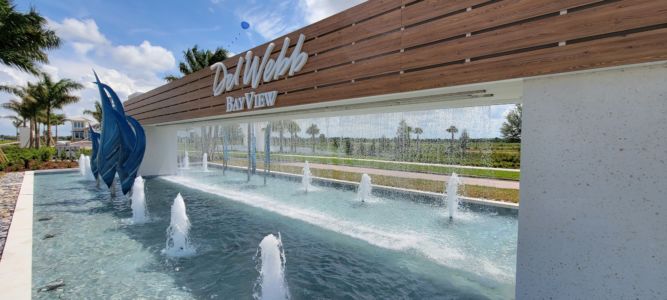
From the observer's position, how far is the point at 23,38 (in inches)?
569

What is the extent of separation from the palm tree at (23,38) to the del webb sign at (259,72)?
11345mm

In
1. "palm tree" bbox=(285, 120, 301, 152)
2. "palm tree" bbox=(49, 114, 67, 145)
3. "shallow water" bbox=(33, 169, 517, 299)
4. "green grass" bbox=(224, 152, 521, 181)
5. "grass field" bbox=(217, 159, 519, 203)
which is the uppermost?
"palm tree" bbox=(49, 114, 67, 145)

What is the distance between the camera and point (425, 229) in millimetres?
7328

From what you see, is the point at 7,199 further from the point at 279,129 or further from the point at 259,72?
the point at 259,72

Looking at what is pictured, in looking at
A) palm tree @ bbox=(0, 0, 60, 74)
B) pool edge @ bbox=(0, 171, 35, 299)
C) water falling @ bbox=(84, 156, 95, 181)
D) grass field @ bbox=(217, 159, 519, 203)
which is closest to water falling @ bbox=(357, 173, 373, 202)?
grass field @ bbox=(217, 159, 519, 203)

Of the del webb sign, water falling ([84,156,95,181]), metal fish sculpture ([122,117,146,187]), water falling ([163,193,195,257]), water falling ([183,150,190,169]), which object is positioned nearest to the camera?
water falling ([163,193,195,257])

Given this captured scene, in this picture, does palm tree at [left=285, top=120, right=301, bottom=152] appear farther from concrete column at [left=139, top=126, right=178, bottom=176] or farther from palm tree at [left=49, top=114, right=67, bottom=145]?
palm tree at [left=49, top=114, right=67, bottom=145]

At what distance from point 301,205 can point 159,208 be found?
415 cm

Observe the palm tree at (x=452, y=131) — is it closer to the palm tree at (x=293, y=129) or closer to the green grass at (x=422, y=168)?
the green grass at (x=422, y=168)

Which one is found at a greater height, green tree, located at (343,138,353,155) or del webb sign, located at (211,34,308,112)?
del webb sign, located at (211,34,308,112)

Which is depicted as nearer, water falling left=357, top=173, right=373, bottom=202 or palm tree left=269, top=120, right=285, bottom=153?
water falling left=357, top=173, right=373, bottom=202

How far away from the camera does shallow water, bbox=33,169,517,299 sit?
4.59 metres

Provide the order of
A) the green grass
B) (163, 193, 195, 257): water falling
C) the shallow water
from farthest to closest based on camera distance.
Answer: the green grass, (163, 193, 195, 257): water falling, the shallow water

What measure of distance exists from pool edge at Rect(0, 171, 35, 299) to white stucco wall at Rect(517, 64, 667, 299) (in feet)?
19.7
